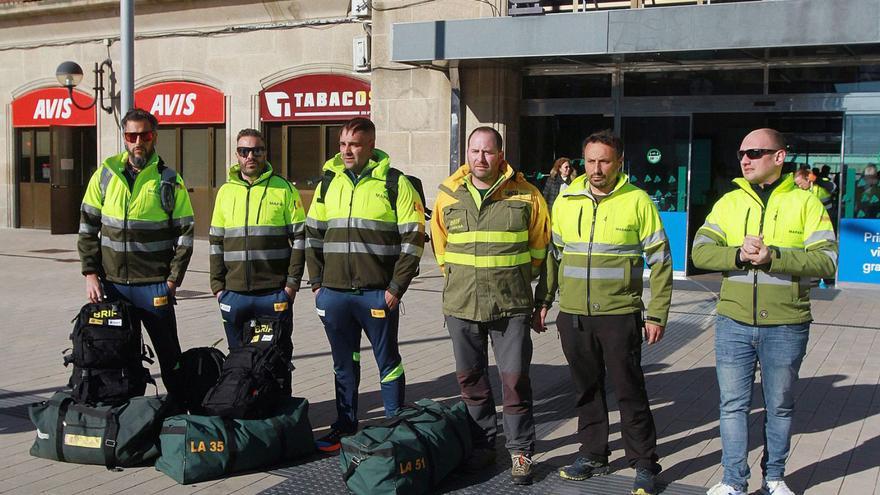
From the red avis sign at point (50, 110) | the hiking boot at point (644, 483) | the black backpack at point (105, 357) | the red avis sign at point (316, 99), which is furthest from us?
the red avis sign at point (50, 110)

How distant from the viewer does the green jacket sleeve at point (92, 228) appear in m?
5.93

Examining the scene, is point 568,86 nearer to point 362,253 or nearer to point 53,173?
point 362,253

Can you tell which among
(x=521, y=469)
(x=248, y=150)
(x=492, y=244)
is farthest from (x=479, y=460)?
(x=248, y=150)

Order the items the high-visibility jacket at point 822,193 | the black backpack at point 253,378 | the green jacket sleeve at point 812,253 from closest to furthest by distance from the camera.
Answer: the green jacket sleeve at point 812,253 → the black backpack at point 253,378 → the high-visibility jacket at point 822,193

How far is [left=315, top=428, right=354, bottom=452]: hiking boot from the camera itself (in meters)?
5.64

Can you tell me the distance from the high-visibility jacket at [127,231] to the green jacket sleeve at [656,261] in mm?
2804

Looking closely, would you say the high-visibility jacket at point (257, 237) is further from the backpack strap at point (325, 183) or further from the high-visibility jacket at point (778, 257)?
the high-visibility jacket at point (778, 257)

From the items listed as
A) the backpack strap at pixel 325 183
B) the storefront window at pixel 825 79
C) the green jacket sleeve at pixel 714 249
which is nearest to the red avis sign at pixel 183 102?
the storefront window at pixel 825 79

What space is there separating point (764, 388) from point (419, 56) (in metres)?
9.54

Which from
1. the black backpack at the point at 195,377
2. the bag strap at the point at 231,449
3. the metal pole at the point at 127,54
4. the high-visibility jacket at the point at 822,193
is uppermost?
the metal pole at the point at 127,54

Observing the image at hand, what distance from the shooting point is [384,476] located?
4.75 metres

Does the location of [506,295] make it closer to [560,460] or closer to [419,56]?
[560,460]

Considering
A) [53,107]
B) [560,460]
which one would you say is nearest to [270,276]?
[560,460]

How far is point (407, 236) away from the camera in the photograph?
561 cm
